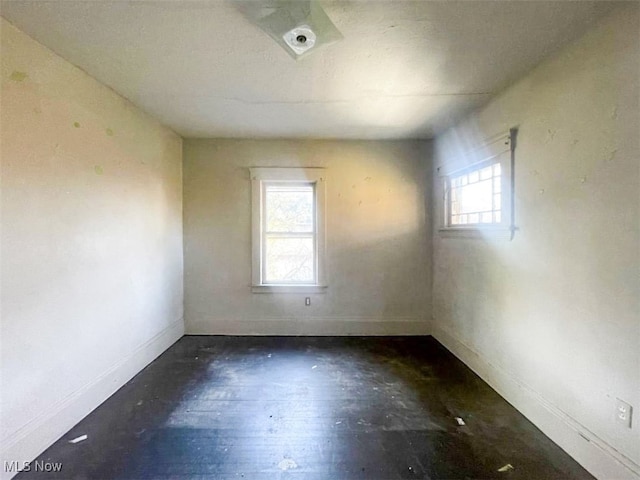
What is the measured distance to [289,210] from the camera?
4.15m

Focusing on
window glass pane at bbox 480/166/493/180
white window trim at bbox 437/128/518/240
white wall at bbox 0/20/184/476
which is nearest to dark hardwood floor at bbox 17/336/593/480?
white wall at bbox 0/20/184/476

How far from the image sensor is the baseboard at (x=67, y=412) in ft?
5.78

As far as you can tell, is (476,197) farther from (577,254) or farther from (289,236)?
(289,236)

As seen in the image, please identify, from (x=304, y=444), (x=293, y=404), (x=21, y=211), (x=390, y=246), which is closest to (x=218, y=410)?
(x=293, y=404)

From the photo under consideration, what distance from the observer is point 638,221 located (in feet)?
5.00

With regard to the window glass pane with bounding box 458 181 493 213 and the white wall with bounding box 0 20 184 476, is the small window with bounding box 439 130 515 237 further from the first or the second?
the white wall with bounding box 0 20 184 476

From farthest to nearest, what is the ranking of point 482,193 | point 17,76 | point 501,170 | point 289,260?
point 289,260, point 482,193, point 501,170, point 17,76

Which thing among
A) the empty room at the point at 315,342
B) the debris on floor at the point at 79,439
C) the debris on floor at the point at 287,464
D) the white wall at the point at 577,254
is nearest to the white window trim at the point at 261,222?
the empty room at the point at 315,342

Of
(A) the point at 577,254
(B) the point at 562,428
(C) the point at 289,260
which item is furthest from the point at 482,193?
(C) the point at 289,260

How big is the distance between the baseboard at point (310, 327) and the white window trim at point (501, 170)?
1262mm

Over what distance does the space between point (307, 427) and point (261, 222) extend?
8.04 feet

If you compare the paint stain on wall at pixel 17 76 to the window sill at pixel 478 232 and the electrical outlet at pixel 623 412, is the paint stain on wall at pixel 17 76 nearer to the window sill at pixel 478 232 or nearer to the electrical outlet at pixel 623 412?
the window sill at pixel 478 232

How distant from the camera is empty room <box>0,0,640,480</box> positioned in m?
1.68

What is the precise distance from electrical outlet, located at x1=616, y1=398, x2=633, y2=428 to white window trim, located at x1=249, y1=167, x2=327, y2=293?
2.81 m
